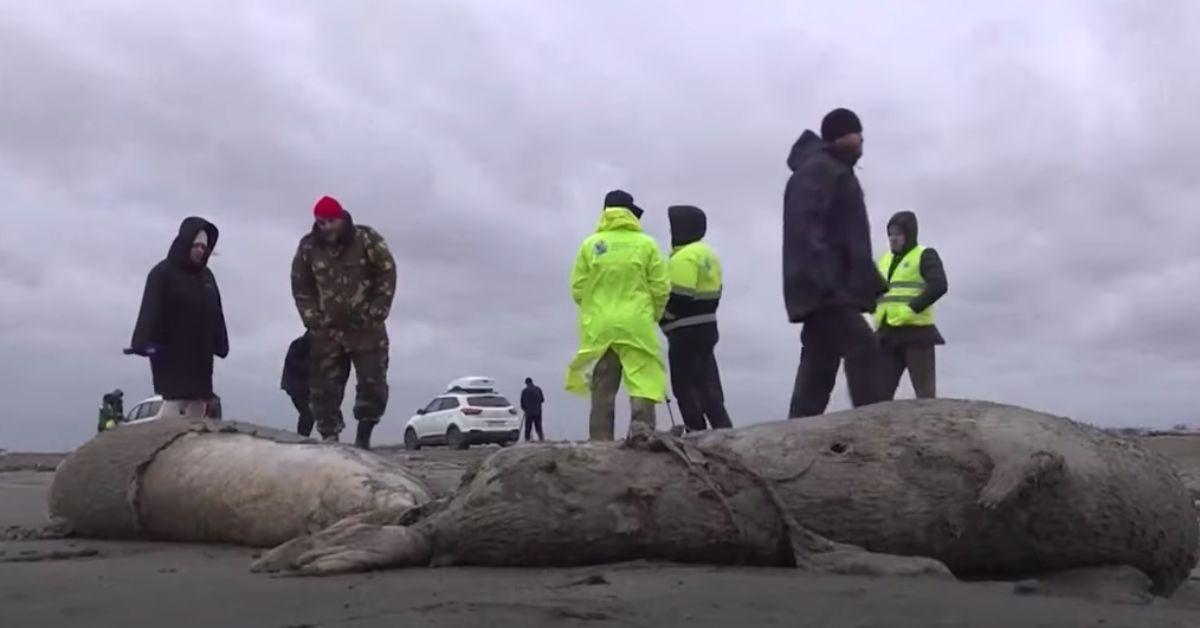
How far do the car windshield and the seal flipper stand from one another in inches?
995

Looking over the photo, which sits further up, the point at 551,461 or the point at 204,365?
the point at 204,365

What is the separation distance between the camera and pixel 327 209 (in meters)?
8.74

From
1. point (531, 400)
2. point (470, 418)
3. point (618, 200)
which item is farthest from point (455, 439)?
point (618, 200)

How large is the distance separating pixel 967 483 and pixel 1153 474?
670mm

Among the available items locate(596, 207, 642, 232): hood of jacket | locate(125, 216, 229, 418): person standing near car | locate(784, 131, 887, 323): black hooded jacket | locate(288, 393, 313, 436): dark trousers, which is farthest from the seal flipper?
locate(288, 393, 313, 436): dark trousers

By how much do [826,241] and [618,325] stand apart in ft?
6.60

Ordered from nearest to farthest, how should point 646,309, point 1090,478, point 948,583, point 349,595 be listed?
point 349,595 < point 948,583 < point 1090,478 < point 646,309

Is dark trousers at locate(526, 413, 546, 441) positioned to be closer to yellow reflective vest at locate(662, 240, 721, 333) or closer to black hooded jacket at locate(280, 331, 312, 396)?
black hooded jacket at locate(280, 331, 312, 396)

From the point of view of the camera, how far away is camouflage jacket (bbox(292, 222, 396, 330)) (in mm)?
8914

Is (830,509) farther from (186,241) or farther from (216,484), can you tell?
(186,241)

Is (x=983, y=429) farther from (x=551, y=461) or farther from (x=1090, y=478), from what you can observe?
(x=551, y=461)

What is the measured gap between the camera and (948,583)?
3.85m

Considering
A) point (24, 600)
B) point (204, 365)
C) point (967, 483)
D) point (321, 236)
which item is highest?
point (321, 236)

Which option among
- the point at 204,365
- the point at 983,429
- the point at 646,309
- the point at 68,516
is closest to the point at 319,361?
the point at 204,365
